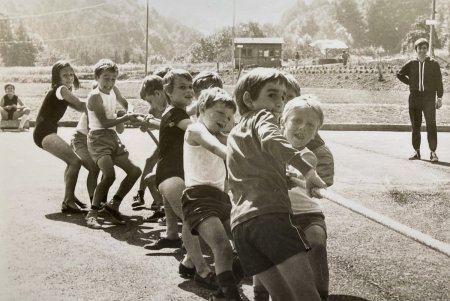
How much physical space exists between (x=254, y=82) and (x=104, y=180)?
312 centimetres

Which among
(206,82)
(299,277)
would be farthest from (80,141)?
(299,277)

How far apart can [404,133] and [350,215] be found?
34.6 feet

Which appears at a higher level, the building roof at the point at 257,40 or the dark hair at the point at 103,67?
the building roof at the point at 257,40

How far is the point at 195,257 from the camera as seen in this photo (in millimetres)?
4000

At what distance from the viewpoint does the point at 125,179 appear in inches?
229

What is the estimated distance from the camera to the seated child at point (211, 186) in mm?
3523

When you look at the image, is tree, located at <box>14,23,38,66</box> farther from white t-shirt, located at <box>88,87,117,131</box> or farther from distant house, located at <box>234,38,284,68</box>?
distant house, located at <box>234,38,284,68</box>

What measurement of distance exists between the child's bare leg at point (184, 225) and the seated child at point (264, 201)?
1.17 meters

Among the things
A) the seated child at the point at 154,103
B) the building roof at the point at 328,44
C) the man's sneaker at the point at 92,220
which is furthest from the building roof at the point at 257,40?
the man's sneaker at the point at 92,220

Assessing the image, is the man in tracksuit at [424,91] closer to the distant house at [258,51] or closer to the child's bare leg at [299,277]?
the distant house at [258,51]

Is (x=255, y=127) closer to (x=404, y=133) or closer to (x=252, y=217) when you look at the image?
(x=252, y=217)

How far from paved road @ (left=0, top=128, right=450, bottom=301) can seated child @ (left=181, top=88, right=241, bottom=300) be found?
13.9 inches

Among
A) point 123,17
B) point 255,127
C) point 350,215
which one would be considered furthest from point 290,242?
point 123,17

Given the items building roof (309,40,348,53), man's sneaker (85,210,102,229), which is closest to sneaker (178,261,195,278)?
man's sneaker (85,210,102,229)
